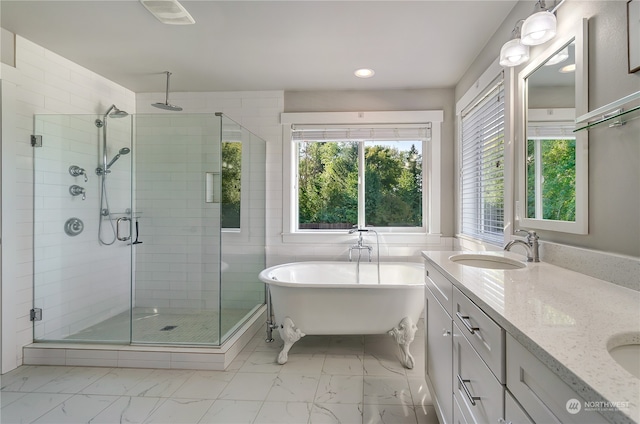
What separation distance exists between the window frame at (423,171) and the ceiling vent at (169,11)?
142 cm

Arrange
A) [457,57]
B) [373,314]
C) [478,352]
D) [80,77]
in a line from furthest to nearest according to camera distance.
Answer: [80,77], [457,57], [373,314], [478,352]

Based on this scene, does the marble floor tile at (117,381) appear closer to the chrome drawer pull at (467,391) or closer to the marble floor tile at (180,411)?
the marble floor tile at (180,411)

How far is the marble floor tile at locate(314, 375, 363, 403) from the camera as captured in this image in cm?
196

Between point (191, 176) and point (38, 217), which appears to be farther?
point (191, 176)

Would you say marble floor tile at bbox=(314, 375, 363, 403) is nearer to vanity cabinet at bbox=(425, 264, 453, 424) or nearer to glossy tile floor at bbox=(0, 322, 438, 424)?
glossy tile floor at bbox=(0, 322, 438, 424)

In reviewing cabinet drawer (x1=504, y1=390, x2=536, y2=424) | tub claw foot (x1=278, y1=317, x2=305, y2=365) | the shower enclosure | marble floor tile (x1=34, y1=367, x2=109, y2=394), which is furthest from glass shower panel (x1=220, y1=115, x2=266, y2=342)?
cabinet drawer (x1=504, y1=390, x2=536, y2=424)

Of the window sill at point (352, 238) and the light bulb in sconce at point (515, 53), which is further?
the window sill at point (352, 238)

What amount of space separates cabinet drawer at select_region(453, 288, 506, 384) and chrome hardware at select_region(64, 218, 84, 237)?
313 cm

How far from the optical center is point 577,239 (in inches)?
54.0

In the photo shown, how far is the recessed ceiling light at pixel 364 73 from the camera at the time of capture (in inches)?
112

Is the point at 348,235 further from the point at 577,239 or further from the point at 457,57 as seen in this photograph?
the point at 577,239

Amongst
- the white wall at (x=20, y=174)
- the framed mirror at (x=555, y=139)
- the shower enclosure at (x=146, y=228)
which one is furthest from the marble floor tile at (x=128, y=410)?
the framed mirror at (x=555, y=139)

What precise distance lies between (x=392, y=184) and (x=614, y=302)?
2599 mm

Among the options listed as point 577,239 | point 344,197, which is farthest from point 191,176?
point 577,239
